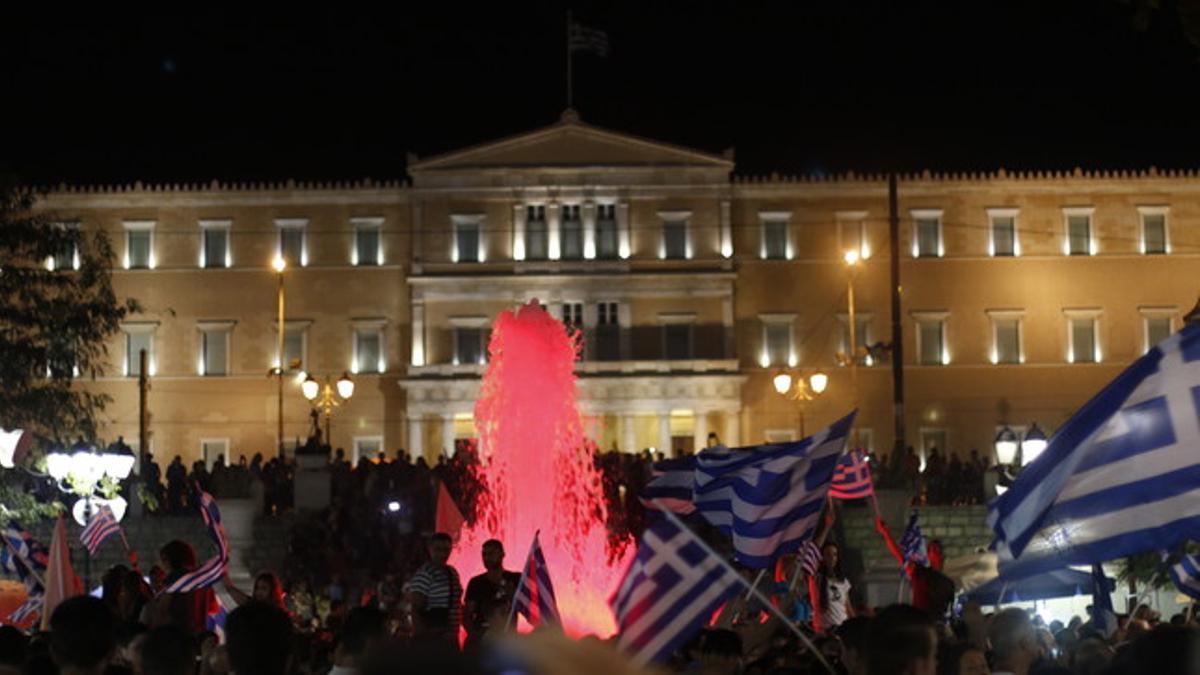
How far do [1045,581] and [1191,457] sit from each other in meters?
9.92

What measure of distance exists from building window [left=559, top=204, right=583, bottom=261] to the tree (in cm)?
3333

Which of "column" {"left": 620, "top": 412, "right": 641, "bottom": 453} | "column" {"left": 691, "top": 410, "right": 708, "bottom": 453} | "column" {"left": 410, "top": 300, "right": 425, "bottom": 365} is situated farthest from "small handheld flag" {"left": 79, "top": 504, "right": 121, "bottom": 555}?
"column" {"left": 620, "top": 412, "right": 641, "bottom": 453}

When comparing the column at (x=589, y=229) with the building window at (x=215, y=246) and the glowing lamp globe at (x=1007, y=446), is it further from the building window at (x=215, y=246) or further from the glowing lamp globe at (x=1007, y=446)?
the glowing lamp globe at (x=1007, y=446)

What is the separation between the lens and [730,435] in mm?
60688

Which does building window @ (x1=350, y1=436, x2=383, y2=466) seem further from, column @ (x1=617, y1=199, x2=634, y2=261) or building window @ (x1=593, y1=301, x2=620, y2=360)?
column @ (x1=617, y1=199, x2=634, y2=261)

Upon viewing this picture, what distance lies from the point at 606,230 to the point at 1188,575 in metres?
51.3

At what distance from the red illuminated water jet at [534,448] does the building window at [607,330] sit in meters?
31.3

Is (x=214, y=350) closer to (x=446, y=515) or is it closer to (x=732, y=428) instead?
(x=732, y=428)

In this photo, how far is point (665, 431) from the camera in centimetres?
6103

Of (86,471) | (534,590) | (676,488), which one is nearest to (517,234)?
(86,471)

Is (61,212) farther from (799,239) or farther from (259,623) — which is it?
(259,623)

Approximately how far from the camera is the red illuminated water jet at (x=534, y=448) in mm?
26797

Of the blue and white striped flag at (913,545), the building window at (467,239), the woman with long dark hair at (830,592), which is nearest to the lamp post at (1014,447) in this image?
the blue and white striped flag at (913,545)

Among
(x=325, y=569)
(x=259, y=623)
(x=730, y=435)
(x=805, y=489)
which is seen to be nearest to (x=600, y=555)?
(x=325, y=569)
